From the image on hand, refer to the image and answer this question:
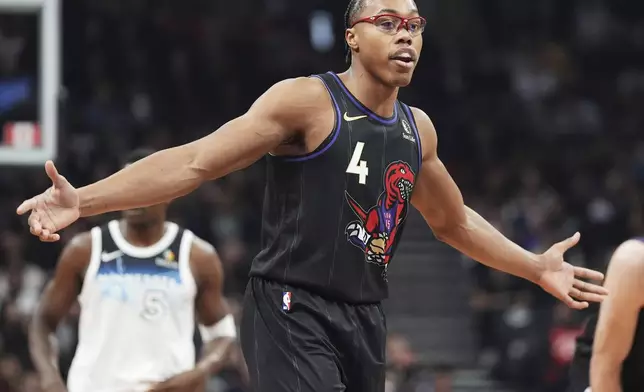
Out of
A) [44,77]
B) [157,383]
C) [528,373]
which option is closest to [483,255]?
[157,383]

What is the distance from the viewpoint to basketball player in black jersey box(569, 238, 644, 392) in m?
4.51

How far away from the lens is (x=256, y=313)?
4.61 metres

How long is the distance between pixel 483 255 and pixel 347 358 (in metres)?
0.91

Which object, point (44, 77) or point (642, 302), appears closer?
point (642, 302)

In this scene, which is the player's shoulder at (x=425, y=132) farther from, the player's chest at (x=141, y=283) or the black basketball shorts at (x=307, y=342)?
Result: the player's chest at (x=141, y=283)

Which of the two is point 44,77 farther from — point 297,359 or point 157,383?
point 297,359

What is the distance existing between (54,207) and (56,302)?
2.71 meters

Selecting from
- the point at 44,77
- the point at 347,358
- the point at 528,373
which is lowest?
the point at 528,373

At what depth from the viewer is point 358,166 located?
4.54m

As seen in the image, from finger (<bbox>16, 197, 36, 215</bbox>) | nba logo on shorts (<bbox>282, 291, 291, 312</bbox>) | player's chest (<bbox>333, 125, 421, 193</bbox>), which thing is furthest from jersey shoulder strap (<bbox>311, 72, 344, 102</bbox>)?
finger (<bbox>16, 197, 36, 215</bbox>)

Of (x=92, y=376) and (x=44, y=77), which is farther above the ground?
(x=44, y=77)

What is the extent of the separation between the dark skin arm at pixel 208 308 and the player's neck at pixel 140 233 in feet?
0.78

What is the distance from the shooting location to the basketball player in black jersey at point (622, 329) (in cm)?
451

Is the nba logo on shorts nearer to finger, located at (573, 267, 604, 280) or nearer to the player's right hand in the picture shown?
the player's right hand
